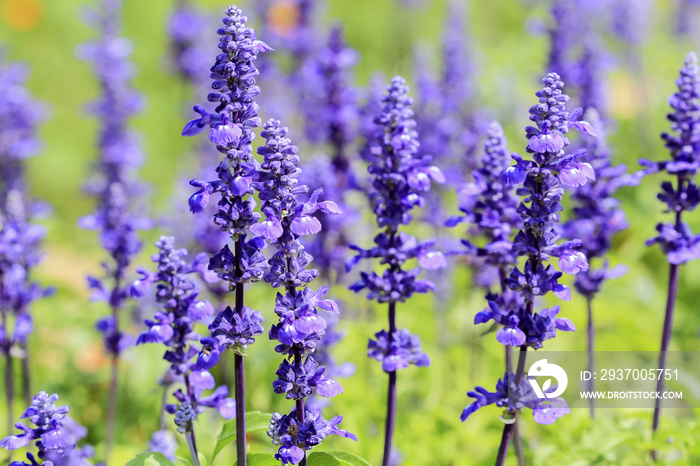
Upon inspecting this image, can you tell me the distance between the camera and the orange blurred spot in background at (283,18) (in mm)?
9173

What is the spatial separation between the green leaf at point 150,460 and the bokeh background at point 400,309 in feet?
6.74

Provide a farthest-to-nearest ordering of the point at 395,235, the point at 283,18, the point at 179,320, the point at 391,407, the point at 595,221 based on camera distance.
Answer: the point at 283,18 → the point at 595,221 → the point at 395,235 → the point at 391,407 → the point at 179,320

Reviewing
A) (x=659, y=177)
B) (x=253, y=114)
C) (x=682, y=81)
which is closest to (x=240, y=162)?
(x=253, y=114)

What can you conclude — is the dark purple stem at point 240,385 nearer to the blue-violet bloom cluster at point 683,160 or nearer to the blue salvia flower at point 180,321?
the blue salvia flower at point 180,321

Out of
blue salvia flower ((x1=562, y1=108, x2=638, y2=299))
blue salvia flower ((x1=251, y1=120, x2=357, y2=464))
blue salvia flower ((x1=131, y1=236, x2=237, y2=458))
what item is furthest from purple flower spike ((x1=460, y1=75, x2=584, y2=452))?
blue salvia flower ((x1=562, y1=108, x2=638, y2=299))

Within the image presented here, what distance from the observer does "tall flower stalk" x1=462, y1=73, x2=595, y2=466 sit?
3234 millimetres

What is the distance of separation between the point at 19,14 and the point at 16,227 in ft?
34.3

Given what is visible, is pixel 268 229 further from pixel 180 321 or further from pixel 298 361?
pixel 180 321

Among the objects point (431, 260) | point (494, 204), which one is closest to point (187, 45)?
point (494, 204)

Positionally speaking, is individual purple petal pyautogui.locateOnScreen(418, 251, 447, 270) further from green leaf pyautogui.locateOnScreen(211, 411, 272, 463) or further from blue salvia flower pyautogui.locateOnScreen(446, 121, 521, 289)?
green leaf pyautogui.locateOnScreen(211, 411, 272, 463)

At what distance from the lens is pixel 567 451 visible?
14.5ft

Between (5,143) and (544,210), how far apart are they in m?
6.49

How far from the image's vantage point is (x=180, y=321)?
3.64 meters

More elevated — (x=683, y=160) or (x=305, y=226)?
(x=683, y=160)
